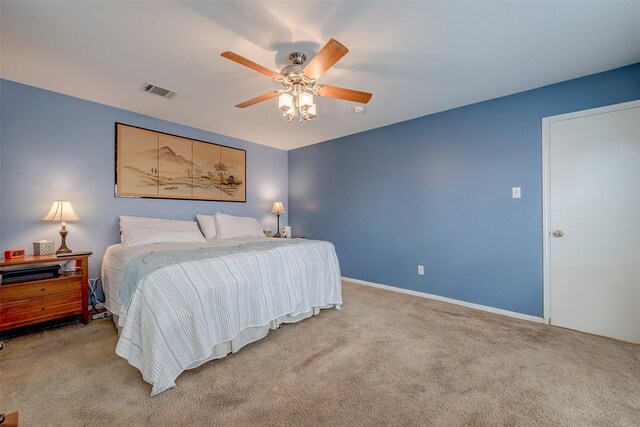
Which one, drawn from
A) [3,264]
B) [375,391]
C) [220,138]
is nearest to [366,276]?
[375,391]

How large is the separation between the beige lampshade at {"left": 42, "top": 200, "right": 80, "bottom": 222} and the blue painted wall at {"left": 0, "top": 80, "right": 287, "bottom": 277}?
26cm

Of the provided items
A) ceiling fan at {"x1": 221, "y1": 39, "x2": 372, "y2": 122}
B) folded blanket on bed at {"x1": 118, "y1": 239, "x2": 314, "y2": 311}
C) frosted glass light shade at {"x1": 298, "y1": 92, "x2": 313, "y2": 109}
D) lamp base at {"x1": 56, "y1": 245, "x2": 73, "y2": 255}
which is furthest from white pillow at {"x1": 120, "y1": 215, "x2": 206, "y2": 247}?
frosted glass light shade at {"x1": 298, "y1": 92, "x2": 313, "y2": 109}

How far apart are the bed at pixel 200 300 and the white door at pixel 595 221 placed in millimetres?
2538

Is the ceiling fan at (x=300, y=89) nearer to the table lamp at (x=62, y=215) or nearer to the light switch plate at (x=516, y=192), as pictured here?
the light switch plate at (x=516, y=192)

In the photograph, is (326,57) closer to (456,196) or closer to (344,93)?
(344,93)

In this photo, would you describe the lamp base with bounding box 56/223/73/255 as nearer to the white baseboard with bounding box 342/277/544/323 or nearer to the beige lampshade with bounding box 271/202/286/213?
the beige lampshade with bounding box 271/202/286/213

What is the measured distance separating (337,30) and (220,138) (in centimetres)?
300

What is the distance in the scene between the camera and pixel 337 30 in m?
1.92

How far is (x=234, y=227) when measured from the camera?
3971 mm

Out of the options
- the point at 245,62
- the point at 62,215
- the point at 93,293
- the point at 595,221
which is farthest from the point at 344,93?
the point at 93,293

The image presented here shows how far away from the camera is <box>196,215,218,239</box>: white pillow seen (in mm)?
3883

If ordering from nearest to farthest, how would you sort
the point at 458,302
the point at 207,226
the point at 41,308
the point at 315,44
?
1. the point at 315,44
2. the point at 41,308
3. the point at 458,302
4. the point at 207,226

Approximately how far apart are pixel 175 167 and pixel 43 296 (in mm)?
2040

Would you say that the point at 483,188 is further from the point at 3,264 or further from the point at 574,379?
the point at 3,264
